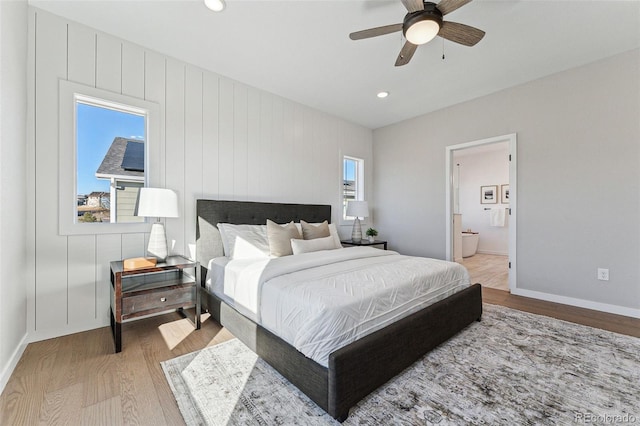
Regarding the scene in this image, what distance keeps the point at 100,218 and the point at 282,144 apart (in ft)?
7.69

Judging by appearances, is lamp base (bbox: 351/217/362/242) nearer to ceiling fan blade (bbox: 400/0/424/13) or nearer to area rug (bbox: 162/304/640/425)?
area rug (bbox: 162/304/640/425)

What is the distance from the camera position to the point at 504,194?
22.9 feet

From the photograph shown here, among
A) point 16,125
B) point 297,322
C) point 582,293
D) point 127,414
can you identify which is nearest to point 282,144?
point 16,125

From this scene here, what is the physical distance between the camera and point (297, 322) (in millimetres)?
1587

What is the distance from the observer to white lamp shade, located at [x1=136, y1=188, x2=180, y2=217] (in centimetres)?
234

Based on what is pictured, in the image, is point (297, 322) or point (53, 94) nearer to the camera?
point (297, 322)

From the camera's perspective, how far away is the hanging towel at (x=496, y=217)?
707 centimetres

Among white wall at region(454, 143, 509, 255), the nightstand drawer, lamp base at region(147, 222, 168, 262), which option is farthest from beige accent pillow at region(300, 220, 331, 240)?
white wall at region(454, 143, 509, 255)

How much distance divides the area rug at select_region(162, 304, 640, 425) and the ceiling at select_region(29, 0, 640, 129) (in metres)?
2.79

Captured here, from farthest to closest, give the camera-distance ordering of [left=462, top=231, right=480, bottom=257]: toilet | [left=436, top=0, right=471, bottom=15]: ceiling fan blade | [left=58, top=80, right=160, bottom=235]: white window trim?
[left=462, top=231, right=480, bottom=257]: toilet < [left=58, top=80, right=160, bottom=235]: white window trim < [left=436, top=0, right=471, bottom=15]: ceiling fan blade

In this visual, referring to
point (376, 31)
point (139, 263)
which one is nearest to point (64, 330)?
point (139, 263)

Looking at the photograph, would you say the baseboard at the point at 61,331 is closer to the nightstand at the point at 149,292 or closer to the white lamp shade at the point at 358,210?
the nightstand at the point at 149,292

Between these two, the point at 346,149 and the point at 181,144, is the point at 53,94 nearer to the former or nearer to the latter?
the point at 181,144

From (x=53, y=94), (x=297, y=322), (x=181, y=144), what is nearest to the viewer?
(x=297, y=322)
